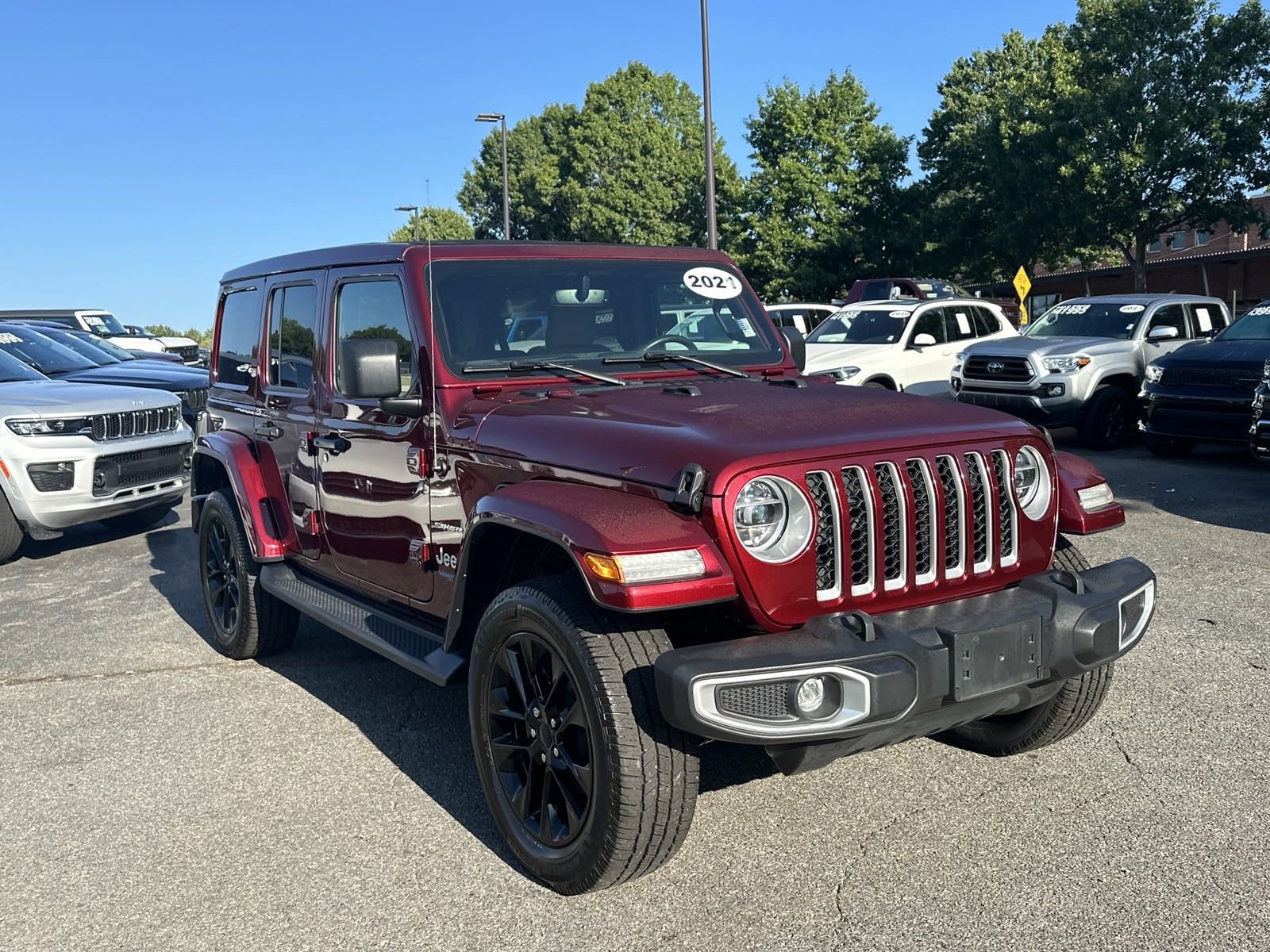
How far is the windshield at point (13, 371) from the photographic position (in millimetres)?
9344

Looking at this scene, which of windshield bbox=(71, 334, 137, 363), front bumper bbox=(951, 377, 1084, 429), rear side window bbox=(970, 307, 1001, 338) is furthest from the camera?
rear side window bbox=(970, 307, 1001, 338)

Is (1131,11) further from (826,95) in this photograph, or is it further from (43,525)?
(43,525)

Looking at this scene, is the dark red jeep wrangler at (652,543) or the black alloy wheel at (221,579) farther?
the black alloy wheel at (221,579)

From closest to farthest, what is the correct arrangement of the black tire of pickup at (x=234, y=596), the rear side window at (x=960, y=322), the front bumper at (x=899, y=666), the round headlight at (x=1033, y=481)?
1. the front bumper at (x=899, y=666)
2. the round headlight at (x=1033, y=481)
3. the black tire of pickup at (x=234, y=596)
4. the rear side window at (x=960, y=322)

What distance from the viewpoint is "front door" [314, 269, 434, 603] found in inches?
159

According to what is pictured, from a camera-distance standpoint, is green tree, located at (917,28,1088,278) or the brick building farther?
Answer: the brick building

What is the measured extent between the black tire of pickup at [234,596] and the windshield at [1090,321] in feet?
35.4

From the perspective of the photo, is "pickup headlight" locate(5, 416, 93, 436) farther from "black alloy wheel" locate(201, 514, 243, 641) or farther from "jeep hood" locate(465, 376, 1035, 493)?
"jeep hood" locate(465, 376, 1035, 493)

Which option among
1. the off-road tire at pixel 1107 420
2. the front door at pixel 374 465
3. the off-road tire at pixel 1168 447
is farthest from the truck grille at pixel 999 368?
the front door at pixel 374 465

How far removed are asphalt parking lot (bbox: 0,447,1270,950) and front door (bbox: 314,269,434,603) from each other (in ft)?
2.37

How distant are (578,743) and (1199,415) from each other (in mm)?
9224

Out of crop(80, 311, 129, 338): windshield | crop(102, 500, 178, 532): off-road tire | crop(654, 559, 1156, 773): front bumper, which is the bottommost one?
crop(102, 500, 178, 532): off-road tire

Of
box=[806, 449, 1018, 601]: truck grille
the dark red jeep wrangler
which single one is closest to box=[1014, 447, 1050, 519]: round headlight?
the dark red jeep wrangler

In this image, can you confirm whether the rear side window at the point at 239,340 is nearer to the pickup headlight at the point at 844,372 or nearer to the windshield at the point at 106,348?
the windshield at the point at 106,348
